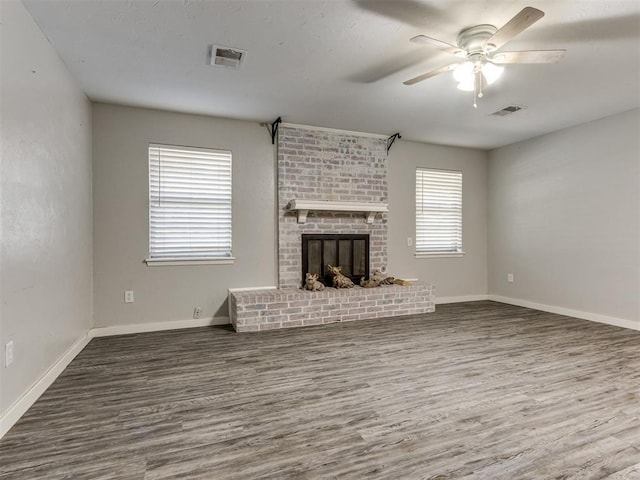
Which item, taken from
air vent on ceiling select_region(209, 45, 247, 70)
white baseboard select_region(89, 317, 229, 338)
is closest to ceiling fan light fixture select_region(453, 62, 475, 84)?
air vent on ceiling select_region(209, 45, 247, 70)

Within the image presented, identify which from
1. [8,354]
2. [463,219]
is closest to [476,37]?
[8,354]

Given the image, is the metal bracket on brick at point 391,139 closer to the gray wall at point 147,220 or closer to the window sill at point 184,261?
the gray wall at point 147,220

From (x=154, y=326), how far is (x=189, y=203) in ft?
5.02

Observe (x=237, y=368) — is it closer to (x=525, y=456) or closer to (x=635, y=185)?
(x=525, y=456)

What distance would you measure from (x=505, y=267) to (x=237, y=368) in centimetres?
476

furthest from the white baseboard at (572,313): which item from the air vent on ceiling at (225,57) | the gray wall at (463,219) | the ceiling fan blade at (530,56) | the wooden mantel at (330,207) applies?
the air vent on ceiling at (225,57)

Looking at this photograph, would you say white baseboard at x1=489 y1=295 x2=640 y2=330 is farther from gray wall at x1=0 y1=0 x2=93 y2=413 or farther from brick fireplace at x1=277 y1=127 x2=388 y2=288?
gray wall at x1=0 y1=0 x2=93 y2=413

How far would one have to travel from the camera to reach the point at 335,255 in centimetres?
487

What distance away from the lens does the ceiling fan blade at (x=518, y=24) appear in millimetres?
1848

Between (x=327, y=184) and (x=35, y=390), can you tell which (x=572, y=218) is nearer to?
(x=327, y=184)

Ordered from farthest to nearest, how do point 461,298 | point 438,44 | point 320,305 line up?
point 461,298 → point 320,305 → point 438,44

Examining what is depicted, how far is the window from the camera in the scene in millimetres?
5512

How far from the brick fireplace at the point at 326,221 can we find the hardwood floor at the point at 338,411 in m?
0.57

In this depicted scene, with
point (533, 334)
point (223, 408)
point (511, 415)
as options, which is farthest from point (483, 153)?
point (223, 408)
